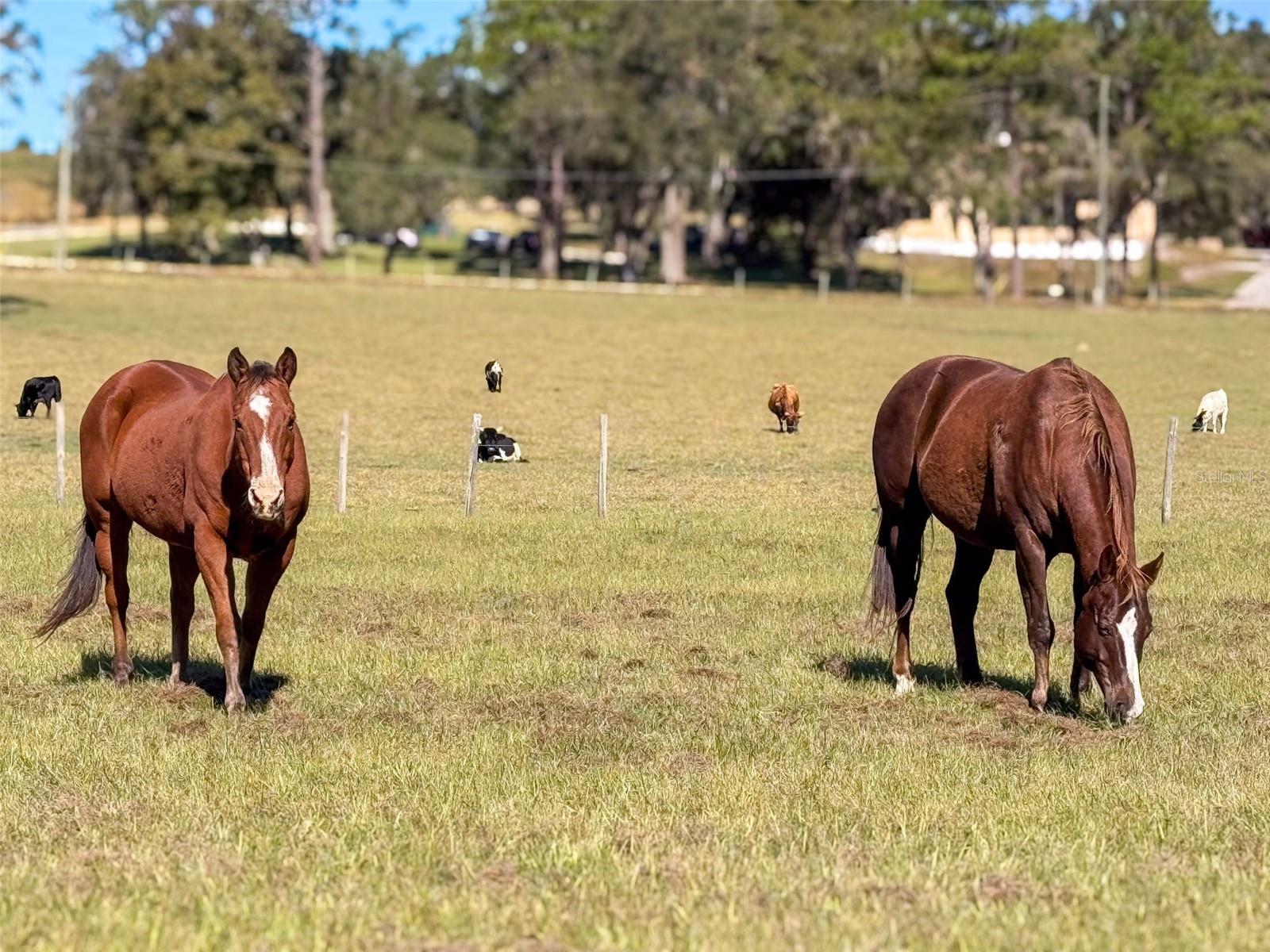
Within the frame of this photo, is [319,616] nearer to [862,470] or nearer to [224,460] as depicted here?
[224,460]

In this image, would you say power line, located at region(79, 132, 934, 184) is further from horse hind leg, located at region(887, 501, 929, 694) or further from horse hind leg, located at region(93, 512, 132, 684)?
horse hind leg, located at region(93, 512, 132, 684)

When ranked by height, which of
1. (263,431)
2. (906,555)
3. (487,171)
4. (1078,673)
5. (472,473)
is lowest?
(1078,673)

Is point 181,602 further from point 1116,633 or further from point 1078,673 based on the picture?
point 1116,633

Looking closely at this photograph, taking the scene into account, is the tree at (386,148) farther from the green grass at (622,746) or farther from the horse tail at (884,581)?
the horse tail at (884,581)

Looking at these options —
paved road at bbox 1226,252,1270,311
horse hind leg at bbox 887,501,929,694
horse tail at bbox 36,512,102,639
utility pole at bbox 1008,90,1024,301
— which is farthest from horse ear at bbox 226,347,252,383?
utility pole at bbox 1008,90,1024,301

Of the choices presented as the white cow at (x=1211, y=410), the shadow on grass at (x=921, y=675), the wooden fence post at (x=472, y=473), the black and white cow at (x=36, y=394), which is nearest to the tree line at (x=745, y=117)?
the white cow at (x=1211, y=410)

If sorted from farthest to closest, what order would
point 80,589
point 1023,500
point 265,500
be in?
point 80,589 → point 1023,500 → point 265,500

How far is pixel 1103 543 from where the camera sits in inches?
472

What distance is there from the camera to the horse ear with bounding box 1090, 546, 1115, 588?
1170 centimetres

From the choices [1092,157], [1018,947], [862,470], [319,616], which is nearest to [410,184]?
[1092,157]

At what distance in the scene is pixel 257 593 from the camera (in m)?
12.3

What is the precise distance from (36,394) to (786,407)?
13.3m

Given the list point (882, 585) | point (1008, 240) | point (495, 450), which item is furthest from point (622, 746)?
point (1008, 240)

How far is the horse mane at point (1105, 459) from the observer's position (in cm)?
1159
